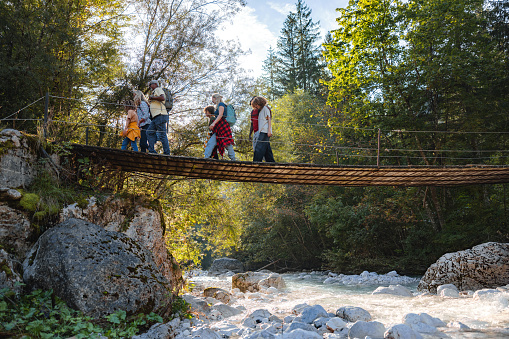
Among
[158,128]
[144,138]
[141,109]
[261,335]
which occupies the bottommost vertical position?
[261,335]

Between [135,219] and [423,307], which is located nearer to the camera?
[135,219]

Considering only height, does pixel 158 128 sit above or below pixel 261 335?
above

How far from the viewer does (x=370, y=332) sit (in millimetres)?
4594

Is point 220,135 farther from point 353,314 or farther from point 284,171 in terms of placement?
point 353,314

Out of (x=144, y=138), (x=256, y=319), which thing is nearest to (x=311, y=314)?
(x=256, y=319)

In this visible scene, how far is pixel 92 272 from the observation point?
13.9 ft

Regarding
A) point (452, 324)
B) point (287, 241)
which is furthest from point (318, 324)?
point (287, 241)

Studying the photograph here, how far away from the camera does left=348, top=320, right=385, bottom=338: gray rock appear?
4.59 meters

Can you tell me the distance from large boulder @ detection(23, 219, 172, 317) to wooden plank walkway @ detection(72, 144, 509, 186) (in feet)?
4.69

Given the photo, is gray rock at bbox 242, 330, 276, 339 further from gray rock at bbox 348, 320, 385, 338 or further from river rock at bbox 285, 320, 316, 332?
gray rock at bbox 348, 320, 385, 338

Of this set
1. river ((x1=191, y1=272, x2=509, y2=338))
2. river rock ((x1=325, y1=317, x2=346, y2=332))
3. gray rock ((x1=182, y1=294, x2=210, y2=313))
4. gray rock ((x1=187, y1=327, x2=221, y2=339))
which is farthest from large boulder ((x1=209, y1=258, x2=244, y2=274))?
gray rock ((x1=187, y1=327, x2=221, y2=339))

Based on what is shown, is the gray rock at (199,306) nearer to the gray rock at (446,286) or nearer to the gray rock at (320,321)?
the gray rock at (320,321)

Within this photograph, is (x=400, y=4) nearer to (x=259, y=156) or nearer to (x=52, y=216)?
(x=259, y=156)

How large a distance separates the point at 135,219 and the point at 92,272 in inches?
A: 68.9
